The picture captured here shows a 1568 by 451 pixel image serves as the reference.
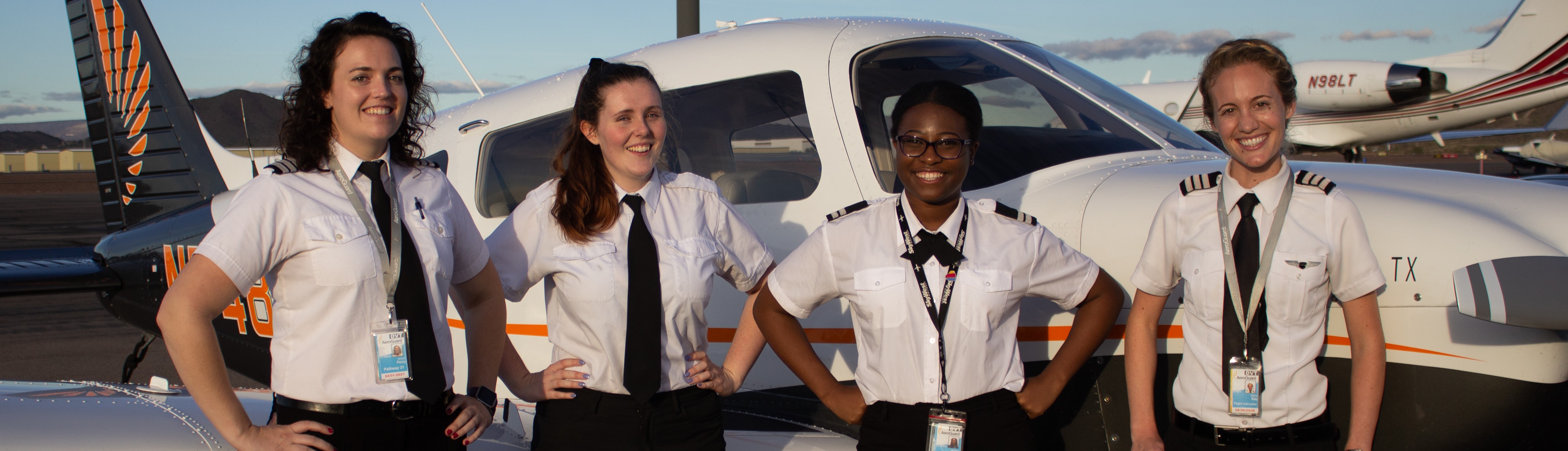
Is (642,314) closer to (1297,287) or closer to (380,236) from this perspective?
(380,236)

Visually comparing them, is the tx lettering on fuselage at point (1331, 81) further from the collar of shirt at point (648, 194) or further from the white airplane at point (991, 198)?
the collar of shirt at point (648, 194)

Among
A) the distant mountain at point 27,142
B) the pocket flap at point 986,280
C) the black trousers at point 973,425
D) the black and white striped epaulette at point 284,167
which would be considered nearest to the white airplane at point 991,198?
the pocket flap at point 986,280

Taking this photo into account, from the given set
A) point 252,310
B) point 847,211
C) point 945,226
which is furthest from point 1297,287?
point 252,310

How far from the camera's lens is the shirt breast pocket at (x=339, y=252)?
1.93 metres

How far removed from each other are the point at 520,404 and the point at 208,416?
1865 mm

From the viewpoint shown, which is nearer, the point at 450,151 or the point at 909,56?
the point at 909,56

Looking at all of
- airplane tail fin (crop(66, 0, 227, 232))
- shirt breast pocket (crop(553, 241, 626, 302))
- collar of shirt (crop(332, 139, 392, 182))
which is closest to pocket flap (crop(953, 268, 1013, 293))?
shirt breast pocket (crop(553, 241, 626, 302))

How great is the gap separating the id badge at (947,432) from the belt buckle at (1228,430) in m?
0.56

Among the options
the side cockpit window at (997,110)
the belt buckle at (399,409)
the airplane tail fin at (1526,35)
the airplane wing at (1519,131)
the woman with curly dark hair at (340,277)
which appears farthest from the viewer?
the airplane tail fin at (1526,35)

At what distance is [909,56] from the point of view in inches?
136

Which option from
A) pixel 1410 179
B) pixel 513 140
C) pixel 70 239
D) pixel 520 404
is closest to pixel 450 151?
pixel 513 140

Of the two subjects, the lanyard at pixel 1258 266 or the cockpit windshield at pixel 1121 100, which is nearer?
the lanyard at pixel 1258 266

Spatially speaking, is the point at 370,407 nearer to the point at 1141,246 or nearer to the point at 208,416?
the point at 208,416

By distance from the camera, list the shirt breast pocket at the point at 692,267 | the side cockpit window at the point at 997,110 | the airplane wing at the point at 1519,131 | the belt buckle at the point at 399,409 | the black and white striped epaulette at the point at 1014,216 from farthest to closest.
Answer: the airplane wing at the point at 1519,131, the side cockpit window at the point at 997,110, the shirt breast pocket at the point at 692,267, the black and white striped epaulette at the point at 1014,216, the belt buckle at the point at 399,409
